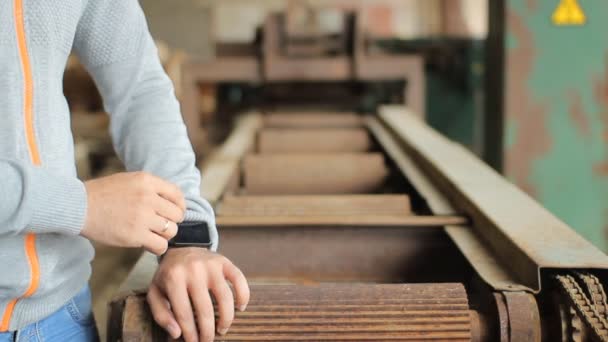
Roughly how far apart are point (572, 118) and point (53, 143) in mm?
2625

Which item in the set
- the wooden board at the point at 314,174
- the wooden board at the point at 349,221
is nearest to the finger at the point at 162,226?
the wooden board at the point at 349,221

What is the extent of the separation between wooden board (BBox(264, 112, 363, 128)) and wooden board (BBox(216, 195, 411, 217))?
1.91 m

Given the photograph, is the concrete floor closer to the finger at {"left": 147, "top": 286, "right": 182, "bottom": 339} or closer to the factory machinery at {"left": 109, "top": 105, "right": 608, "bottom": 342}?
the factory machinery at {"left": 109, "top": 105, "right": 608, "bottom": 342}

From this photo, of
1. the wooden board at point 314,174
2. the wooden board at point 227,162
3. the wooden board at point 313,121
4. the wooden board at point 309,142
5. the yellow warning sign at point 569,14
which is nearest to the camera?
the wooden board at point 227,162

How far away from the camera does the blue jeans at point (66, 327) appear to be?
0.99m

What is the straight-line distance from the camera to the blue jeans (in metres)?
Result: 0.99

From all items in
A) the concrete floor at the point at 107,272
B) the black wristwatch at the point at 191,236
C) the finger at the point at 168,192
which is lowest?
the concrete floor at the point at 107,272

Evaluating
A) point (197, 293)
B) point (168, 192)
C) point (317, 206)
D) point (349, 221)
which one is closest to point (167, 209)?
point (168, 192)

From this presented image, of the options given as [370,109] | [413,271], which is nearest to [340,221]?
[413,271]

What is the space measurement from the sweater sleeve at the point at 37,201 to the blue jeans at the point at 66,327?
7.7 inches

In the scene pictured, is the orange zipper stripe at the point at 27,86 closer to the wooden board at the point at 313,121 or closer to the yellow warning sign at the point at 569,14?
the yellow warning sign at the point at 569,14

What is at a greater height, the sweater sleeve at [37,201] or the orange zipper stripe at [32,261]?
the sweater sleeve at [37,201]

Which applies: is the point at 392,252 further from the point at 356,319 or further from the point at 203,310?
the point at 203,310

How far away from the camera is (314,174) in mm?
2691
